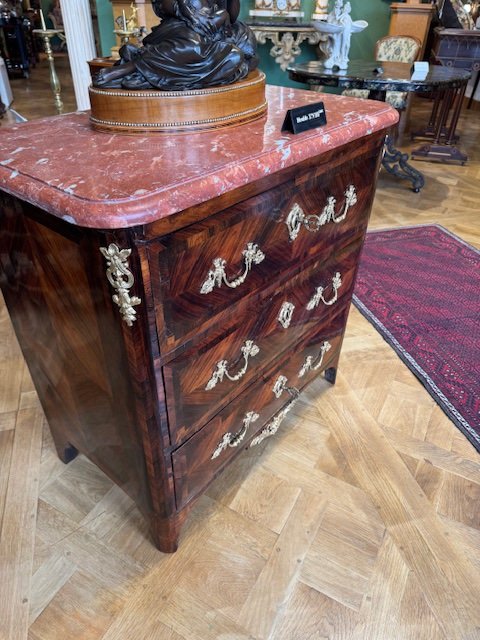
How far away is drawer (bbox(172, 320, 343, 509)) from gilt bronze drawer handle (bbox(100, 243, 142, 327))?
369 mm

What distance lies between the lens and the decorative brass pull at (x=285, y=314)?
1.05 meters

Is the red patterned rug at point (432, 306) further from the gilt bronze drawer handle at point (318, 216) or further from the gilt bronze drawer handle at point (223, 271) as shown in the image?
the gilt bronze drawer handle at point (223, 271)

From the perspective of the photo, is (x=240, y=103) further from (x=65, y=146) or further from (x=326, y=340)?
(x=326, y=340)

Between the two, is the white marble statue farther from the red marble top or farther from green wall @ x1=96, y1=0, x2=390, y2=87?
the red marble top

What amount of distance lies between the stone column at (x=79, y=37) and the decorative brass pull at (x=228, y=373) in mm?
3264

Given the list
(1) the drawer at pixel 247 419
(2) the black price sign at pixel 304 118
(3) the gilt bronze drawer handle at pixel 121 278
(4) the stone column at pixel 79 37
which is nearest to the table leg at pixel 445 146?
(4) the stone column at pixel 79 37

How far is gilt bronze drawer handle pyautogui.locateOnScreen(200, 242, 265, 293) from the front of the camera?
2.55 ft

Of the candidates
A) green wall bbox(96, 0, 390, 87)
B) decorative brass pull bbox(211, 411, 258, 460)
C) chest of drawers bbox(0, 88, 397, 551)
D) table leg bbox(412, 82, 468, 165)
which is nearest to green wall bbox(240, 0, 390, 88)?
green wall bbox(96, 0, 390, 87)

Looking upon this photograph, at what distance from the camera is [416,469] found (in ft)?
4.42

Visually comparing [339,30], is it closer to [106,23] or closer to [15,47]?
[106,23]

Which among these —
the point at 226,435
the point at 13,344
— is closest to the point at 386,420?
the point at 226,435

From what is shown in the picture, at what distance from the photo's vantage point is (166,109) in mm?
808

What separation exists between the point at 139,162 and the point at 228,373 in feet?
1.49

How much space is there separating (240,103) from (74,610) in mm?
1114
